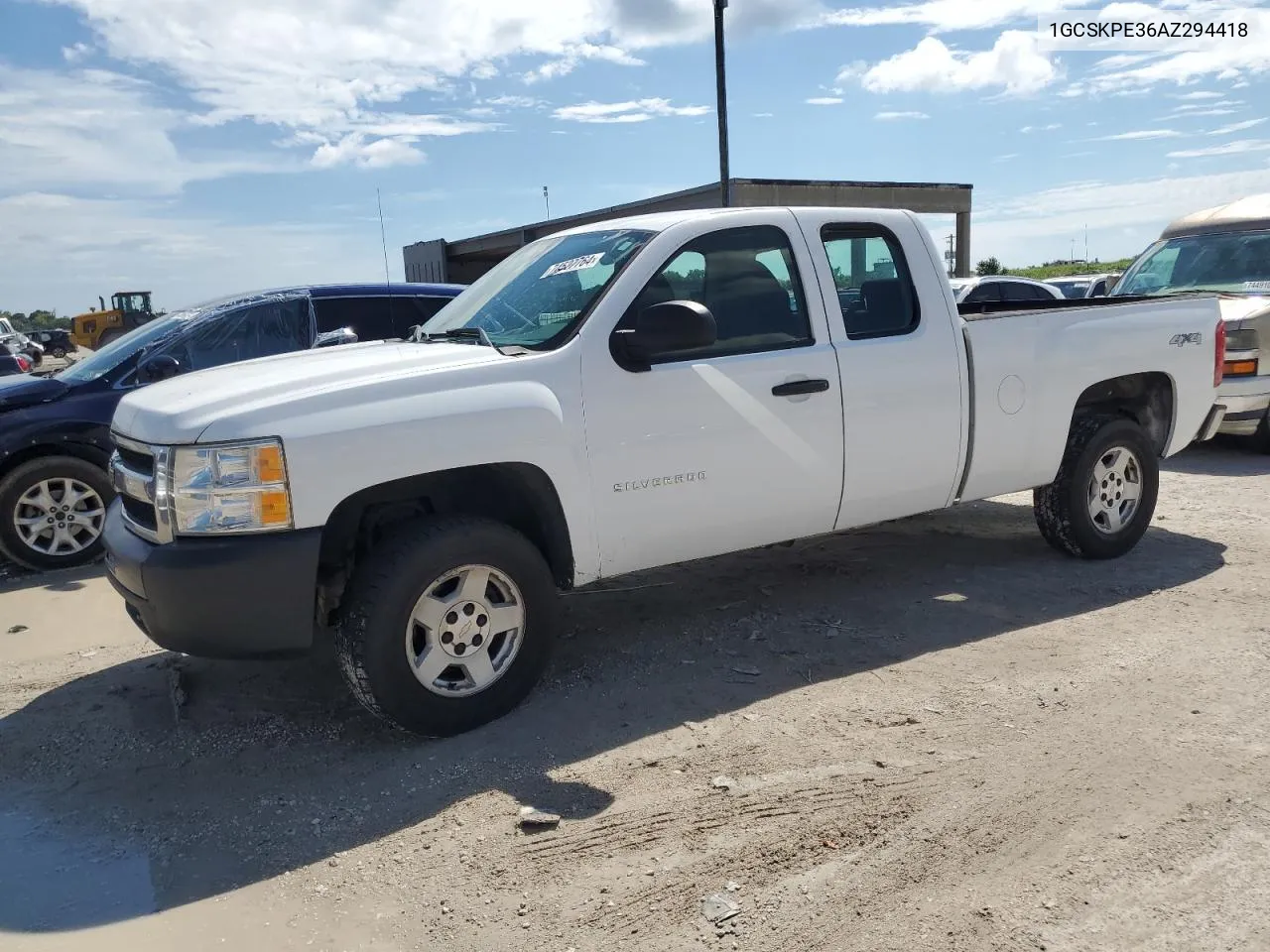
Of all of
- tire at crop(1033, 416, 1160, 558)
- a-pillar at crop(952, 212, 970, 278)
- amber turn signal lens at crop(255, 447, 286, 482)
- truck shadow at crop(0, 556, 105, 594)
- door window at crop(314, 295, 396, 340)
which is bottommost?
truck shadow at crop(0, 556, 105, 594)

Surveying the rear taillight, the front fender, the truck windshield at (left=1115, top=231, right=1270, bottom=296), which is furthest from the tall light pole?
the front fender

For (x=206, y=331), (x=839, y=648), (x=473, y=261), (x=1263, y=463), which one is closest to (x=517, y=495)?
(x=839, y=648)

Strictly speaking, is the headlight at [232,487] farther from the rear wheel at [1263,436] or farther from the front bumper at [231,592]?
the rear wheel at [1263,436]

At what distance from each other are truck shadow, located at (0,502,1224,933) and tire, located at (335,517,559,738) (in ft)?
0.51

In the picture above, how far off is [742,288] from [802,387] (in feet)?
1.71

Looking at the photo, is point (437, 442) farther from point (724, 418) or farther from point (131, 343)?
point (131, 343)

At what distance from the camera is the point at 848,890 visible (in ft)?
9.53

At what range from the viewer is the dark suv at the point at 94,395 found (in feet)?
22.1

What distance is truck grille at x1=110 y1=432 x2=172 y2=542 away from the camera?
3.64 metres

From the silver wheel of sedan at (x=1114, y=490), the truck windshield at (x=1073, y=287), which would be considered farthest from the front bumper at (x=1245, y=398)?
the truck windshield at (x=1073, y=287)

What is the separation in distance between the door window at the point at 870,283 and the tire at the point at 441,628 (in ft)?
6.51

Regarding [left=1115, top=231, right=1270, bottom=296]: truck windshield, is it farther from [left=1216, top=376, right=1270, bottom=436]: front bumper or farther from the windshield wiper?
the windshield wiper

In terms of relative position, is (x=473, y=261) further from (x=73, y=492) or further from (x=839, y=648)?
(x=839, y=648)

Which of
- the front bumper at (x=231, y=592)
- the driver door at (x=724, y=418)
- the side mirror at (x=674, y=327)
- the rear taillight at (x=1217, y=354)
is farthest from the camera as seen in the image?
the rear taillight at (x=1217, y=354)
